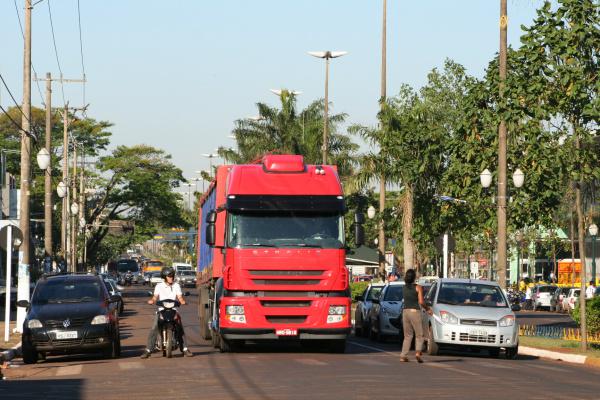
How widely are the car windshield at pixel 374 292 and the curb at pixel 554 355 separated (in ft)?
20.4

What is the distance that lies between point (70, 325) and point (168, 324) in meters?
1.92

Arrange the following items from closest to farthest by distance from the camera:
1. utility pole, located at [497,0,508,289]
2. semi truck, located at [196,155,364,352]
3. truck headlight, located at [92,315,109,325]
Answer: semi truck, located at [196,155,364,352]
truck headlight, located at [92,315,109,325]
utility pole, located at [497,0,508,289]

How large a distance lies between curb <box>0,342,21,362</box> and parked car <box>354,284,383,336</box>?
1017 cm

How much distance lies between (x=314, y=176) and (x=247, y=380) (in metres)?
7.36

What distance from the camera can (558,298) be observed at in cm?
6856

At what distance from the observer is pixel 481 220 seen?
4628cm

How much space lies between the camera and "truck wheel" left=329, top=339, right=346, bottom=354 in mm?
26130

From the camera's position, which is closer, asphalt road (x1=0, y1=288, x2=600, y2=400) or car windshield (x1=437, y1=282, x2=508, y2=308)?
asphalt road (x1=0, y1=288, x2=600, y2=400)

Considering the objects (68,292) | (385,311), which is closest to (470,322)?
(385,311)

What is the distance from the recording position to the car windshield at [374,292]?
3558 centimetres

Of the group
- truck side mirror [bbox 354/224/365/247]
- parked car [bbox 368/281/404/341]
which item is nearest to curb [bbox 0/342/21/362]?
truck side mirror [bbox 354/224/365/247]

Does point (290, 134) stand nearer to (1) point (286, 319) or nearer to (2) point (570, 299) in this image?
(2) point (570, 299)

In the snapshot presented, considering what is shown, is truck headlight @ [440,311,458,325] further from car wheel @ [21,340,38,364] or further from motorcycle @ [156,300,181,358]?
car wheel @ [21,340,38,364]

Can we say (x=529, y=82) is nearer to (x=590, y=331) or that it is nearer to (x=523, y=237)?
(x=590, y=331)
